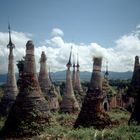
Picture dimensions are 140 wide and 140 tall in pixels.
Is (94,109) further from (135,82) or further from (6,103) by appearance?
(135,82)

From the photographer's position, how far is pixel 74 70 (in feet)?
148

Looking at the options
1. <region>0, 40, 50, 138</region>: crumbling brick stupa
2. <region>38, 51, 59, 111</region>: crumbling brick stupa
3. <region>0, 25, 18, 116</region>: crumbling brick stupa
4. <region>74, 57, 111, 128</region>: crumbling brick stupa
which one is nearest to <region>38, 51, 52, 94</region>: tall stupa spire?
<region>38, 51, 59, 111</region>: crumbling brick stupa

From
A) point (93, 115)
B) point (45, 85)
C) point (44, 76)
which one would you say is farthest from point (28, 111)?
point (44, 76)

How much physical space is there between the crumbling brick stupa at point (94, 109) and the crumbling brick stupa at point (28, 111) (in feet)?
10.1

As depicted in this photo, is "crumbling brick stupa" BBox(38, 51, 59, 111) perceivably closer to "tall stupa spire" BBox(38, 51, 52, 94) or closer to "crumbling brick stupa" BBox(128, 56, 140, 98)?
"tall stupa spire" BBox(38, 51, 52, 94)

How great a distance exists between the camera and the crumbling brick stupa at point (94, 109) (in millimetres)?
22156

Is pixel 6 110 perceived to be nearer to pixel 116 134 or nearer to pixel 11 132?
pixel 11 132

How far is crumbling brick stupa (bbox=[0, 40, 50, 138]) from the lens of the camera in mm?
19750

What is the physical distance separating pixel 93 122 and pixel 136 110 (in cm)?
315

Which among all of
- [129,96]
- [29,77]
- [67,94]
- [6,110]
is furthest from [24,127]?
[129,96]

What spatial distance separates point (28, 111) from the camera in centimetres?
2000

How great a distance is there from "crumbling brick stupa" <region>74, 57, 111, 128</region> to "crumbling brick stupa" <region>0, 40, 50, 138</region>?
3.08 m

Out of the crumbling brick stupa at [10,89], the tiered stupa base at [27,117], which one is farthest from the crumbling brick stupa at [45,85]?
the tiered stupa base at [27,117]

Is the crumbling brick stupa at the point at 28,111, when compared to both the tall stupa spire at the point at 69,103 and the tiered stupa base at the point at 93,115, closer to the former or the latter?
the tiered stupa base at the point at 93,115
